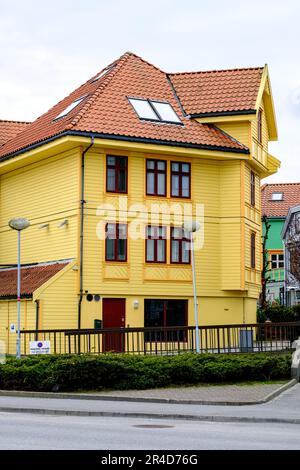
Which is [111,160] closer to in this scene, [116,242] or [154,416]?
[116,242]

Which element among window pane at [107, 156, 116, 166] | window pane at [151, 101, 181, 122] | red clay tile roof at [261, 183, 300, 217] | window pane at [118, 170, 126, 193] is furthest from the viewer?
red clay tile roof at [261, 183, 300, 217]

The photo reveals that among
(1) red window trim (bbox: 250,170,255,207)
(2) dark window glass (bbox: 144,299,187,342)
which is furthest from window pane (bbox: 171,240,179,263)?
(1) red window trim (bbox: 250,170,255,207)

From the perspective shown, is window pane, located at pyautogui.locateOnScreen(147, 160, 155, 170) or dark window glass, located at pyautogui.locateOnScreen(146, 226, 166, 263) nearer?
dark window glass, located at pyautogui.locateOnScreen(146, 226, 166, 263)

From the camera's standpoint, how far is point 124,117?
129ft

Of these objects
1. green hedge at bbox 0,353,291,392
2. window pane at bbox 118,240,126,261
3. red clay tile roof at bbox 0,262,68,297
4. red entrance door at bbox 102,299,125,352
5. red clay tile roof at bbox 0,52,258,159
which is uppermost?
red clay tile roof at bbox 0,52,258,159

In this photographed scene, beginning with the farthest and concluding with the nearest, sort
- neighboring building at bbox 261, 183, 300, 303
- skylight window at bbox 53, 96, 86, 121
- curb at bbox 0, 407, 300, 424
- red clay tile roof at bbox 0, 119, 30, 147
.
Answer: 1. neighboring building at bbox 261, 183, 300, 303
2. red clay tile roof at bbox 0, 119, 30, 147
3. skylight window at bbox 53, 96, 86, 121
4. curb at bbox 0, 407, 300, 424

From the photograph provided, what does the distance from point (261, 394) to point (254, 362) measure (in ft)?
11.5

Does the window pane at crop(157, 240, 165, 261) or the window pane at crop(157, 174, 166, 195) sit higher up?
the window pane at crop(157, 174, 166, 195)

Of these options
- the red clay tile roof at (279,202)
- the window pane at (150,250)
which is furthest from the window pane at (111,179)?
the red clay tile roof at (279,202)

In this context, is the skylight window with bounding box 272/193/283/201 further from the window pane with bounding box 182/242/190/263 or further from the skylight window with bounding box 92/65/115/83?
the window pane with bounding box 182/242/190/263

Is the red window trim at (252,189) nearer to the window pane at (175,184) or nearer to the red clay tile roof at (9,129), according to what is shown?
the window pane at (175,184)

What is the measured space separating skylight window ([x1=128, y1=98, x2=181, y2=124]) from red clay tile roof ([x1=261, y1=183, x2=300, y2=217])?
42.7 meters

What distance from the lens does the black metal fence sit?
2991 cm

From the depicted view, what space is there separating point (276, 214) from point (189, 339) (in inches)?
2109
